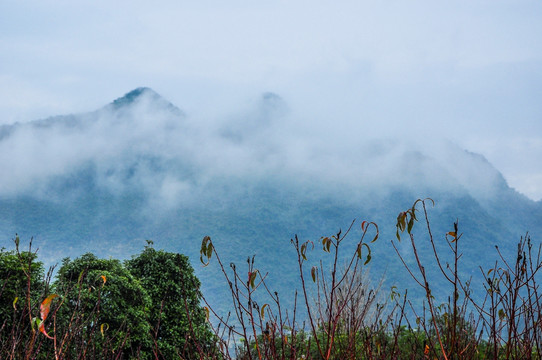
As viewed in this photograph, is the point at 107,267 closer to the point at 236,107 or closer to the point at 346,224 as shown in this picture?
the point at 346,224

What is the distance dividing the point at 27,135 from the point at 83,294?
6310cm

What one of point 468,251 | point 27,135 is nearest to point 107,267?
point 468,251

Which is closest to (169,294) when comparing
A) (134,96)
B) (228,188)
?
(228,188)

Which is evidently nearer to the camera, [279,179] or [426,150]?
[279,179]

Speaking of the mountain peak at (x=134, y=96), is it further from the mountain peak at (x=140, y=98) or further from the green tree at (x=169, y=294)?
the green tree at (x=169, y=294)

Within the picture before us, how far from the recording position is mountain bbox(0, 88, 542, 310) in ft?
170

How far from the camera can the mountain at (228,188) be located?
51.9m

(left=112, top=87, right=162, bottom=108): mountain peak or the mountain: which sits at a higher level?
(left=112, top=87, right=162, bottom=108): mountain peak

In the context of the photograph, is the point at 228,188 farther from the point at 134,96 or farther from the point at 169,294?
the point at 169,294

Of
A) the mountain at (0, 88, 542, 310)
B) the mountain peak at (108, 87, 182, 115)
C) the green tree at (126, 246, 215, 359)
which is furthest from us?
the mountain peak at (108, 87, 182, 115)

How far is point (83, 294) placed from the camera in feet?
23.0

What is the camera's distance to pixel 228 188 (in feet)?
191

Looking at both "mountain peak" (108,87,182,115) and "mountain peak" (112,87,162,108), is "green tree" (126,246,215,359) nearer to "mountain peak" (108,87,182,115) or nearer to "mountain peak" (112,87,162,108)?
"mountain peak" (108,87,182,115)

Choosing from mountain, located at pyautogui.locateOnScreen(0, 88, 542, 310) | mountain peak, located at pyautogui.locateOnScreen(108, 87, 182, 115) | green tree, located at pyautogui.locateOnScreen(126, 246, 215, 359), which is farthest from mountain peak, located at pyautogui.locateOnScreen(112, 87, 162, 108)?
green tree, located at pyautogui.locateOnScreen(126, 246, 215, 359)
